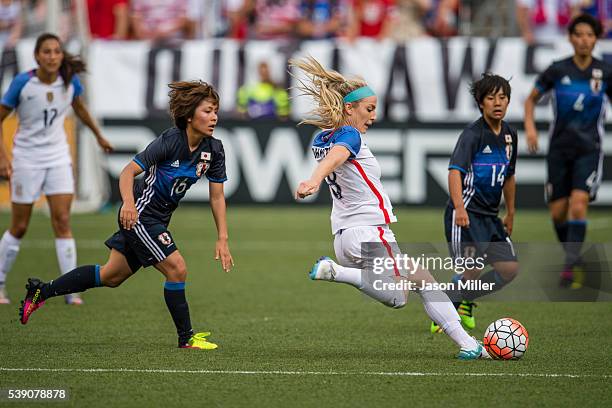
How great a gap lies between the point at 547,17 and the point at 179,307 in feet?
47.5

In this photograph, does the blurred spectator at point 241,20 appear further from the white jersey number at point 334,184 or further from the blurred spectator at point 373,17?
the white jersey number at point 334,184

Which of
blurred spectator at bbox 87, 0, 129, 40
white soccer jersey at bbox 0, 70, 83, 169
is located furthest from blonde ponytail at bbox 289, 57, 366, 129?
blurred spectator at bbox 87, 0, 129, 40

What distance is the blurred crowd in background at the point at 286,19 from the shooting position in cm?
2064

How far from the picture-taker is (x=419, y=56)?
19.5 metres

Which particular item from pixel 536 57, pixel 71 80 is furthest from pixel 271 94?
pixel 71 80

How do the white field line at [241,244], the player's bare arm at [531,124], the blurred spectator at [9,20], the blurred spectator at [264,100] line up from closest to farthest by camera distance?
1. the player's bare arm at [531,124]
2. the white field line at [241,244]
3. the blurred spectator at [264,100]
4. the blurred spectator at [9,20]

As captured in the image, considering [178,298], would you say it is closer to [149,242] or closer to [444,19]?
[149,242]

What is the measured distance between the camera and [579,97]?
11.3 meters

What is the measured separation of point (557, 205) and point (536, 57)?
8.03m

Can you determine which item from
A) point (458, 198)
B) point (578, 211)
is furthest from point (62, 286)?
point (578, 211)

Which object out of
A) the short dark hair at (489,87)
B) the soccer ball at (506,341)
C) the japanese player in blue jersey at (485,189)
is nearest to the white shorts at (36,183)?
the japanese player in blue jersey at (485,189)

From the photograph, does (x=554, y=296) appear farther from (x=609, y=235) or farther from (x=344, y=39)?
(x=344, y=39)

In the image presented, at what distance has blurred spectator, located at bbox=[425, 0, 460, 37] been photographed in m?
21.1

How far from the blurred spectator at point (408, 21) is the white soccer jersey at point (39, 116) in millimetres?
11285
